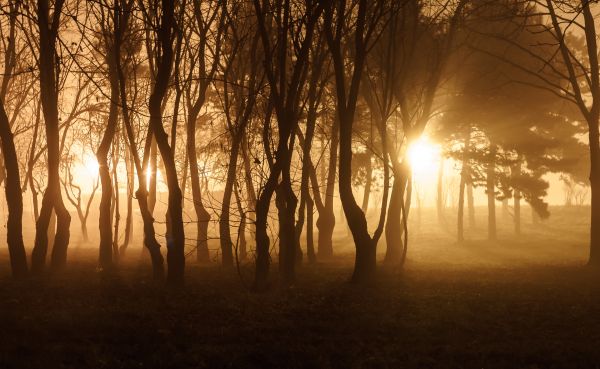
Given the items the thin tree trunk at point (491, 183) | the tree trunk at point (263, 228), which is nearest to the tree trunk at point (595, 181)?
the thin tree trunk at point (491, 183)

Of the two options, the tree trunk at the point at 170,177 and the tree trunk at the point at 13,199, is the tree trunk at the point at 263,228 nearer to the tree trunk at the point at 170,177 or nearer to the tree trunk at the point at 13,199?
the tree trunk at the point at 170,177

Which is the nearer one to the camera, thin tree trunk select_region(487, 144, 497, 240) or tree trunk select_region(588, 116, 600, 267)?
tree trunk select_region(588, 116, 600, 267)

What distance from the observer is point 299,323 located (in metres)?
8.73

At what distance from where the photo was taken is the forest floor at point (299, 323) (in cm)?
697

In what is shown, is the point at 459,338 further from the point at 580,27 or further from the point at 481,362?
the point at 580,27

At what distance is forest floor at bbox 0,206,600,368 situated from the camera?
697cm

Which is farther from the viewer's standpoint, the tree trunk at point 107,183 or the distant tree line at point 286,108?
the tree trunk at point 107,183

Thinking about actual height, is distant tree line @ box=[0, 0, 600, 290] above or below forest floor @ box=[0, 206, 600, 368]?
above

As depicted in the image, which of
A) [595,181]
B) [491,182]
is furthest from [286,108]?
[491,182]

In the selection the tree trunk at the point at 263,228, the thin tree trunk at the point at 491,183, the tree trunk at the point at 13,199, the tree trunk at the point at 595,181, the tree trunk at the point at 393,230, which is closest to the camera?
the tree trunk at the point at 263,228

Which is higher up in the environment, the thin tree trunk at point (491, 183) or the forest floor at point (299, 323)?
the thin tree trunk at point (491, 183)

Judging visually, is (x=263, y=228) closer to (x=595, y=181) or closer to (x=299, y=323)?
(x=299, y=323)

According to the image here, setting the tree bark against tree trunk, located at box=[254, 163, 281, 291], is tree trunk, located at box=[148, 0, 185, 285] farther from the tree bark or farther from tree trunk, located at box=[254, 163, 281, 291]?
the tree bark

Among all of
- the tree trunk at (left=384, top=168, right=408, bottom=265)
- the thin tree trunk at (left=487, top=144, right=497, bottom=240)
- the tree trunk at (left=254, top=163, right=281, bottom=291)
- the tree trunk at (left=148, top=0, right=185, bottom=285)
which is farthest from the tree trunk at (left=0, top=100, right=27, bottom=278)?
the thin tree trunk at (left=487, top=144, right=497, bottom=240)
